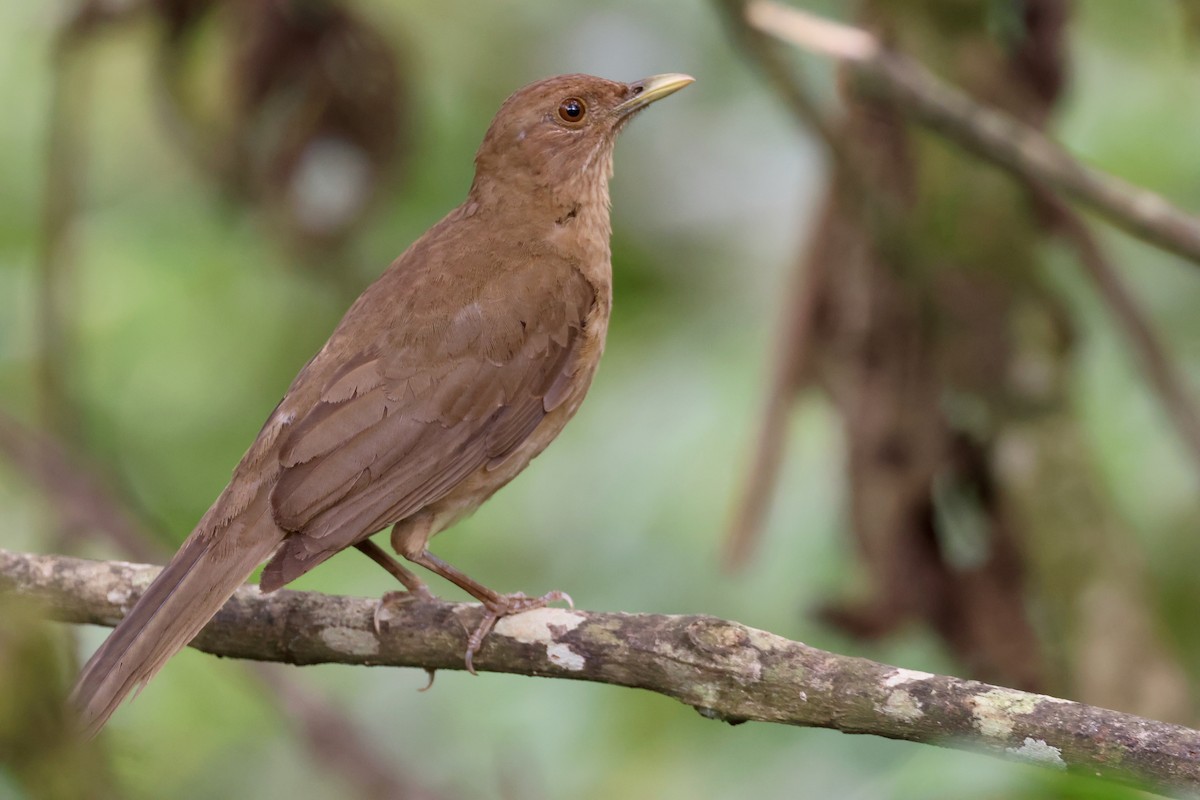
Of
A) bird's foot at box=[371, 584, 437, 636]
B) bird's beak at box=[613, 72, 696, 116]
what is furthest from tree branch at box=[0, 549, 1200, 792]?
bird's beak at box=[613, 72, 696, 116]

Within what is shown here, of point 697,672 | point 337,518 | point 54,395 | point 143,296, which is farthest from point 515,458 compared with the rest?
point 143,296

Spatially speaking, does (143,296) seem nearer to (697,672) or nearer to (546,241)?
(546,241)

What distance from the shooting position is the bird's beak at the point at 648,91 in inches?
189

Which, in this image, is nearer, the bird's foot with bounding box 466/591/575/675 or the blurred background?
the bird's foot with bounding box 466/591/575/675

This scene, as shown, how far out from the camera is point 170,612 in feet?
11.4

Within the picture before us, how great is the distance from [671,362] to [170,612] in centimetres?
372

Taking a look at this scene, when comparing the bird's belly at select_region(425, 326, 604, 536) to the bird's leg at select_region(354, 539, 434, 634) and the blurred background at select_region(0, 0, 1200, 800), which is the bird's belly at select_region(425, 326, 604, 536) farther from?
the blurred background at select_region(0, 0, 1200, 800)

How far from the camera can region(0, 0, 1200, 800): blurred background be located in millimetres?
4695

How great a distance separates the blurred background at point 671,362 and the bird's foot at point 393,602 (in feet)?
2.17

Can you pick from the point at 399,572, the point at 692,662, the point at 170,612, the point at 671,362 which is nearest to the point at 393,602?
the point at 399,572

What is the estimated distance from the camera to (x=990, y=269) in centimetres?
496

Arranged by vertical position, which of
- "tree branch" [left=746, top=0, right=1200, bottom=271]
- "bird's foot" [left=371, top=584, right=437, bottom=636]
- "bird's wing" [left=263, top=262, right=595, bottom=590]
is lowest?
"bird's foot" [left=371, top=584, right=437, bottom=636]

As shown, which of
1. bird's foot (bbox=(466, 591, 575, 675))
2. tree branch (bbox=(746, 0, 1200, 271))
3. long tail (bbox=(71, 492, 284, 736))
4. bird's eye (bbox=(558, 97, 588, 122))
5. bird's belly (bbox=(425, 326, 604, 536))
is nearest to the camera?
long tail (bbox=(71, 492, 284, 736))

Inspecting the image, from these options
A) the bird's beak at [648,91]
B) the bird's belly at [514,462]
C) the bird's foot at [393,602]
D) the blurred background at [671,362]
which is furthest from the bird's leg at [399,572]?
the bird's beak at [648,91]
